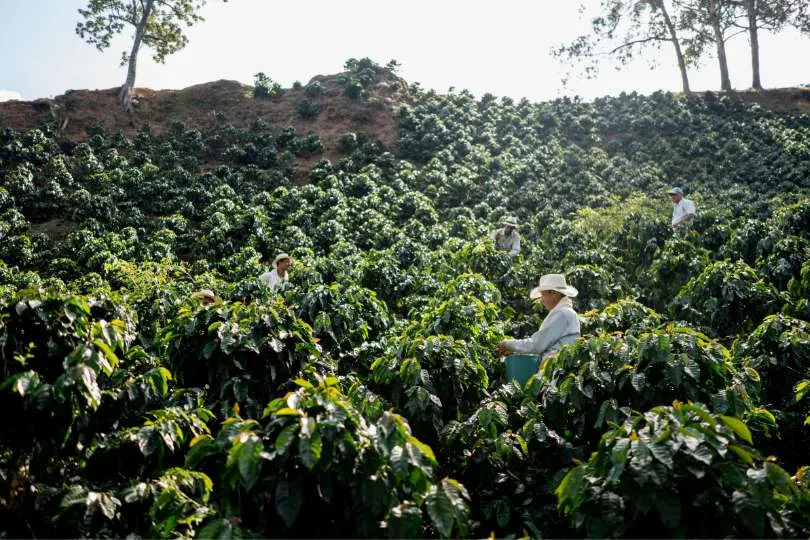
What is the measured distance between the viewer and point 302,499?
2.57 m

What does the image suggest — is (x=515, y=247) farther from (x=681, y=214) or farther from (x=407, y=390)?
(x=407, y=390)

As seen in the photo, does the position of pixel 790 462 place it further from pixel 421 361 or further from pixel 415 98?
pixel 415 98

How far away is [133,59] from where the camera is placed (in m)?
23.0

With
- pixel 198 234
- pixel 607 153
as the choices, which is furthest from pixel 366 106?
pixel 198 234

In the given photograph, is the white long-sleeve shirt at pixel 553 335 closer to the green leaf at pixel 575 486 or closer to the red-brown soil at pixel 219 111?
the green leaf at pixel 575 486

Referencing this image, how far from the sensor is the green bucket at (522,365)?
17.0 ft

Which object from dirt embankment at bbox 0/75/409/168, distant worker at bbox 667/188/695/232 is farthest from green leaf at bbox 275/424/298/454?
dirt embankment at bbox 0/75/409/168

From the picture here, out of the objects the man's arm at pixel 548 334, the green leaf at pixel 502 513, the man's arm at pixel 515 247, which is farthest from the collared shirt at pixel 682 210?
the green leaf at pixel 502 513

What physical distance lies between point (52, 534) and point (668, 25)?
28931mm

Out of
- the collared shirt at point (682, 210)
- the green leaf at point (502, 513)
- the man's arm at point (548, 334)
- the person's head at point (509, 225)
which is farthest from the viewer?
the collared shirt at point (682, 210)

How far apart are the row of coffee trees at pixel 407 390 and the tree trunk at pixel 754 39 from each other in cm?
1730

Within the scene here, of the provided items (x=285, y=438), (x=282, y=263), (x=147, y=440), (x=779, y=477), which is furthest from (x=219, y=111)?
(x=779, y=477)

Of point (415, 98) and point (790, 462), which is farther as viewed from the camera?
point (415, 98)

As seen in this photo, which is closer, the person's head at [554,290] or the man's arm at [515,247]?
the person's head at [554,290]
